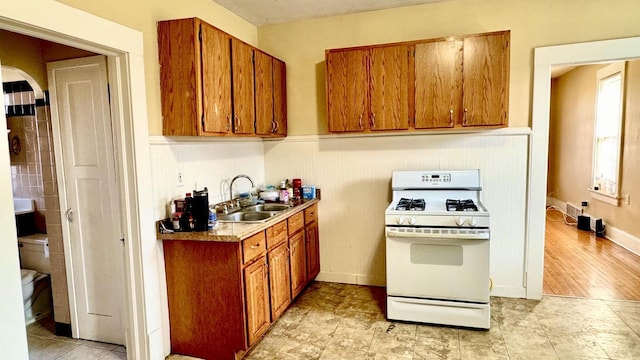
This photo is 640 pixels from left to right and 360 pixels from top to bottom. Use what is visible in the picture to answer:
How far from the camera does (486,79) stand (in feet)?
10.2

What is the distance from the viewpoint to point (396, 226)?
2934 millimetres

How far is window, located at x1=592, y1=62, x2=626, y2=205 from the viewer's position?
504 centimetres

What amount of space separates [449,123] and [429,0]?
112cm

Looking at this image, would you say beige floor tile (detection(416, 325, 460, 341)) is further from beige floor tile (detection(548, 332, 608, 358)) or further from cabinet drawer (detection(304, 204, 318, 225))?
cabinet drawer (detection(304, 204, 318, 225))

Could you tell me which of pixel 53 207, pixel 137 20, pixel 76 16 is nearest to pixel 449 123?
pixel 137 20

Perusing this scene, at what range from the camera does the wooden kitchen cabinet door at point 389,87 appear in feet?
10.9

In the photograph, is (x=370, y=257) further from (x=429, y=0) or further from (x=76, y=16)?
(x=76, y=16)

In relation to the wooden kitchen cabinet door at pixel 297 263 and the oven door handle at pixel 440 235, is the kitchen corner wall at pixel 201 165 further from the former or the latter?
the oven door handle at pixel 440 235

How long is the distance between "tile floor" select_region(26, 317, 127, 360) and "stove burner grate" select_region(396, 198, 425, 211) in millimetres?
2301

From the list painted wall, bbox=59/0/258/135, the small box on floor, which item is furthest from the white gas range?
the small box on floor

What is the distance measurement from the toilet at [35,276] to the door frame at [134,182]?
1.31 meters

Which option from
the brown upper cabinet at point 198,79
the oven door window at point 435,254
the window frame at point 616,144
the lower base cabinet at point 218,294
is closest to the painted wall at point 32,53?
the brown upper cabinet at point 198,79

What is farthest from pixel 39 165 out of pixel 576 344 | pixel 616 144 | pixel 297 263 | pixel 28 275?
pixel 616 144

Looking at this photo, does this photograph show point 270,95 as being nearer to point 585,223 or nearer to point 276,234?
point 276,234
